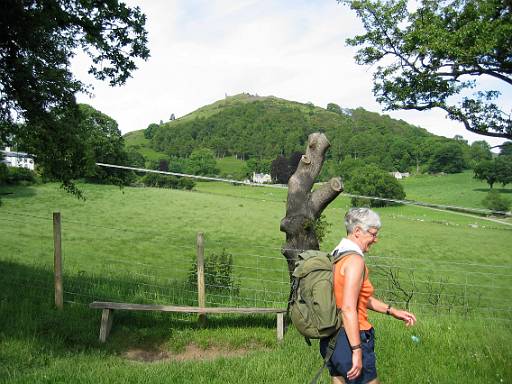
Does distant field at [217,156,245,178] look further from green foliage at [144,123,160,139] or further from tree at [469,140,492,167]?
tree at [469,140,492,167]

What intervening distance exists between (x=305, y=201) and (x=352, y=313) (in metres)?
4.50

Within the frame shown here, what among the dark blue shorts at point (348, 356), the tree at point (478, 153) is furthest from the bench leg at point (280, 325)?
the tree at point (478, 153)

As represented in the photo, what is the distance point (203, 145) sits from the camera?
537 feet

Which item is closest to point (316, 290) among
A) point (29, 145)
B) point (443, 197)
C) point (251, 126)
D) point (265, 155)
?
point (29, 145)

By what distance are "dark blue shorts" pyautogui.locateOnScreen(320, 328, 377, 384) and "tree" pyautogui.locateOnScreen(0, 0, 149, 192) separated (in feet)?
23.6

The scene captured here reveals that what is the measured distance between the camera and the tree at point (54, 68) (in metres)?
8.22

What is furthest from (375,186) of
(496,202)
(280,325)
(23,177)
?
(280,325)

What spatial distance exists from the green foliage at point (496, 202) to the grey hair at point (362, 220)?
2643 inches

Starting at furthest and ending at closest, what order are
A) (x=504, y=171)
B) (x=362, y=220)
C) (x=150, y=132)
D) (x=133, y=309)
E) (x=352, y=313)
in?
(x=150, y=132)
(x=504, y=171)
(x=133, y=309)
(x=362, y=220)
(x=352, y=313)

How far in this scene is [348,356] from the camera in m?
3.23

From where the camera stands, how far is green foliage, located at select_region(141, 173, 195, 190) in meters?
59.9

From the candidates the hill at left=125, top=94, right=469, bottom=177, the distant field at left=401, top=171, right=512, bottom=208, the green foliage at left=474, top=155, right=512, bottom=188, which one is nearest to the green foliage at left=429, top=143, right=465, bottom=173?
the hill at left=125, top=94, right=469, bottom=177

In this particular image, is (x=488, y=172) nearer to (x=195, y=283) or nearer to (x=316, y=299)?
(x=195, y=283)

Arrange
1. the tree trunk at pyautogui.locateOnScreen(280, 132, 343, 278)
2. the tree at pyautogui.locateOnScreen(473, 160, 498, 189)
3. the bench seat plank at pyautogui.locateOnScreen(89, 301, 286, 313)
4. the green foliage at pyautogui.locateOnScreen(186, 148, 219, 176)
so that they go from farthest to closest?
the green foliage at pyautogui.locateOnScreen(186, 148, 219, 176) < the tree at pyautogui.locateOnScreen(473, 160, 498, 189) < the tree trunk at pyautogui.locateOnScreen(280, 132, 343, 278) < the bench seat plank at pyautogui.locateOnScreen(89, 301, 286, 313)
